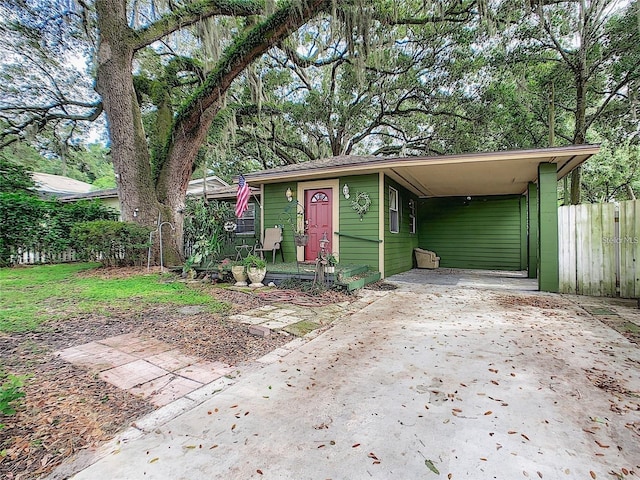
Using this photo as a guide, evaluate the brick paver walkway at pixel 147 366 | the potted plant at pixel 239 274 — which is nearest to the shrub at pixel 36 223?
the potted plant at pixel 239 274

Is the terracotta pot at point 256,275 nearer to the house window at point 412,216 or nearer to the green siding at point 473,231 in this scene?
the house window at point 412,216

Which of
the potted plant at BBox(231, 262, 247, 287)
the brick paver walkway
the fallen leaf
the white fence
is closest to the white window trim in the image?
the potted plant at BBox(231, 262, 247, 287)

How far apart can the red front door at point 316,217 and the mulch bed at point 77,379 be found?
368 cm

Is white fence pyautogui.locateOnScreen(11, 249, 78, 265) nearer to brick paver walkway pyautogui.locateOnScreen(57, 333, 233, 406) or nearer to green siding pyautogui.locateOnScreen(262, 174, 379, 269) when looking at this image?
green siding pyautogui.locateOnScreen(262, 174, 379, 269)

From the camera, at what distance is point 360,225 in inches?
275

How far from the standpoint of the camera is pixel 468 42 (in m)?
8.94

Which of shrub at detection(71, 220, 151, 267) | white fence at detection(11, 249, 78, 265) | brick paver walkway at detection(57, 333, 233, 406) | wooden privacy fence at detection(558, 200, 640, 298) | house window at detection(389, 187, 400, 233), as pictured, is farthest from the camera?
white fence at detection(11, 249, 78, 265)

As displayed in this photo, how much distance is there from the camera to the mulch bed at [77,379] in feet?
4.90

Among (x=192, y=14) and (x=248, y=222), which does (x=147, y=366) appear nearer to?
(x=248, y=222)

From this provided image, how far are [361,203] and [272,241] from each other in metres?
2.46

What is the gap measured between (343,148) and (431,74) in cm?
502

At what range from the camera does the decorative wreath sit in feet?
22.4

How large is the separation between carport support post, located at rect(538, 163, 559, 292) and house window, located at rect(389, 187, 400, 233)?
117 inches

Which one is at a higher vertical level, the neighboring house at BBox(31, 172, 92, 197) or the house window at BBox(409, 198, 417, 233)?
the neighboring house at BBox(31, 172, 92, 197)
